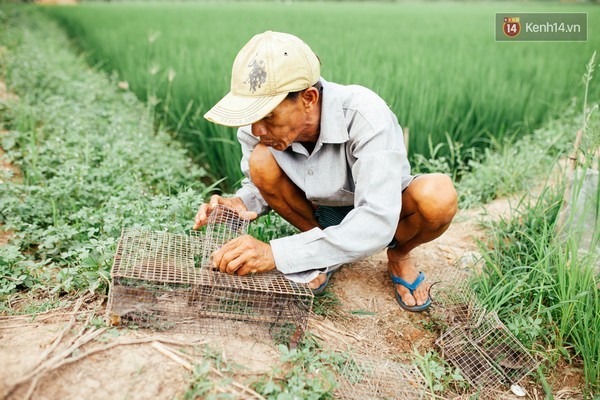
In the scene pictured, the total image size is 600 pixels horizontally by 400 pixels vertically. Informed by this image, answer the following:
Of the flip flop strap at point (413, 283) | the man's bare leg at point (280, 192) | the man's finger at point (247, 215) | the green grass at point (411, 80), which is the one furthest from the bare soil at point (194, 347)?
the green grass at point (411, 80)

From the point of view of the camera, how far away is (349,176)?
6.22 ft

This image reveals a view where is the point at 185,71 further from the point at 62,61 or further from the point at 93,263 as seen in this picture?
the point at 93,263

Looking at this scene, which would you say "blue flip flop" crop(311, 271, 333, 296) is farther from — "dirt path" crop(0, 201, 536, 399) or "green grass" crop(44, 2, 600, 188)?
"green grass" crop(44, 2, 600, 188)

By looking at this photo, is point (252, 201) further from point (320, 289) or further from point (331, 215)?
point (320, 289)

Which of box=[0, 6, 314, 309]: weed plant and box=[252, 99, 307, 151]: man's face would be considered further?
box=[0, 6, 314, 309]: weed plant

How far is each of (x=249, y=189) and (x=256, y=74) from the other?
70cm

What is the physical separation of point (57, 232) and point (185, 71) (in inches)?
86.8

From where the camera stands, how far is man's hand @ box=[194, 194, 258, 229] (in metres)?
1.78

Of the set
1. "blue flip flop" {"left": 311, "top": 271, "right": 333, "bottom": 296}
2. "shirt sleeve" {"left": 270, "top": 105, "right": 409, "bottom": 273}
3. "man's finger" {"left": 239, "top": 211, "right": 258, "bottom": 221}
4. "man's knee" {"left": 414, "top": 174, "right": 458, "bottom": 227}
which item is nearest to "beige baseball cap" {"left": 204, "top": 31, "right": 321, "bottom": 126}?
"shirt sleeve" {"left": 270, "top": 105, "right": 409, "bottom": 273}

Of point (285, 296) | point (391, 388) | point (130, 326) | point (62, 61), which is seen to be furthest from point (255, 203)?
point (62, 61)

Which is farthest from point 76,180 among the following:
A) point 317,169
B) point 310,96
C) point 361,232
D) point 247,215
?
point 361,232

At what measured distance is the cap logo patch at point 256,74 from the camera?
150 centimetres

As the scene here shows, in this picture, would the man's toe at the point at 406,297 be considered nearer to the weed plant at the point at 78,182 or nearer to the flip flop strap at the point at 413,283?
the flip flop strap at the point at 413,283

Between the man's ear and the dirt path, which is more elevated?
the man's ear
